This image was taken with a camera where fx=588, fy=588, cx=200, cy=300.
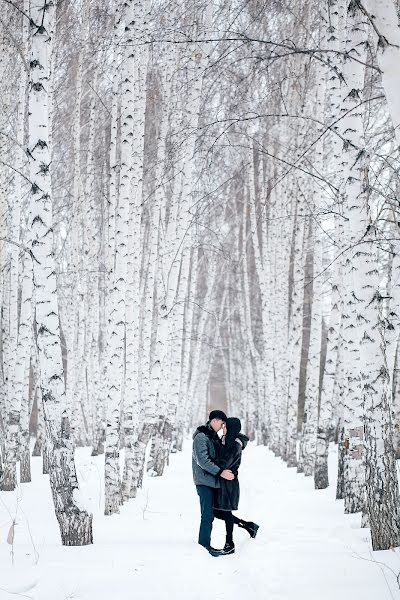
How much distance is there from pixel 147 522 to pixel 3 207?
274 inches

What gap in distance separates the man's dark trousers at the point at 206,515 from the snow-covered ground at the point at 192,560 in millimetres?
138

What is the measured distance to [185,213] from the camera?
420 inches

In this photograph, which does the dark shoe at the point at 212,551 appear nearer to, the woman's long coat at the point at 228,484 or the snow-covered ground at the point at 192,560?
the snow-covered ground at the point at 192,560

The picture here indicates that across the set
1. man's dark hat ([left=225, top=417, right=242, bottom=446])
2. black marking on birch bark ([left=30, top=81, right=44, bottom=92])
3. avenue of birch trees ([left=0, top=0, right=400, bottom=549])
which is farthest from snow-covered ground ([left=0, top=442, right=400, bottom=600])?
black marking on birch bark ([left=30, top=81, right=44, bottom=92])

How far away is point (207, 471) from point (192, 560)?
86cm

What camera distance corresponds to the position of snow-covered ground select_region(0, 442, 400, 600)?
163 inches

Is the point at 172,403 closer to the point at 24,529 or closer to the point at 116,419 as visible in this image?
the point at 116,419

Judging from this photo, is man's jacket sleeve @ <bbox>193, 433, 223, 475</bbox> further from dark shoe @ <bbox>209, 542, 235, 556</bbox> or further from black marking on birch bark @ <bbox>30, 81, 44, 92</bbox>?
black marking on birch bark @ <bbox>30, 81, 44, 92</bbox>

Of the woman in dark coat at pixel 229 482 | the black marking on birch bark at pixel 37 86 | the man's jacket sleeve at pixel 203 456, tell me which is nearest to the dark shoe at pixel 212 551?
the woman in dark coat at pixel 229 482

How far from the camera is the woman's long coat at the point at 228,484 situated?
19.0 ft

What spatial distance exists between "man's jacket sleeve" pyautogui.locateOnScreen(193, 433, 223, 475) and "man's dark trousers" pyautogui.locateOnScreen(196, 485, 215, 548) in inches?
9.3

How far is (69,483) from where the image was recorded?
5.41 metres

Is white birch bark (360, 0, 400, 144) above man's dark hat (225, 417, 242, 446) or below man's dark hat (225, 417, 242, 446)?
above

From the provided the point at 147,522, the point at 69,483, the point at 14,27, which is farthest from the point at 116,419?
the point at 14,27
